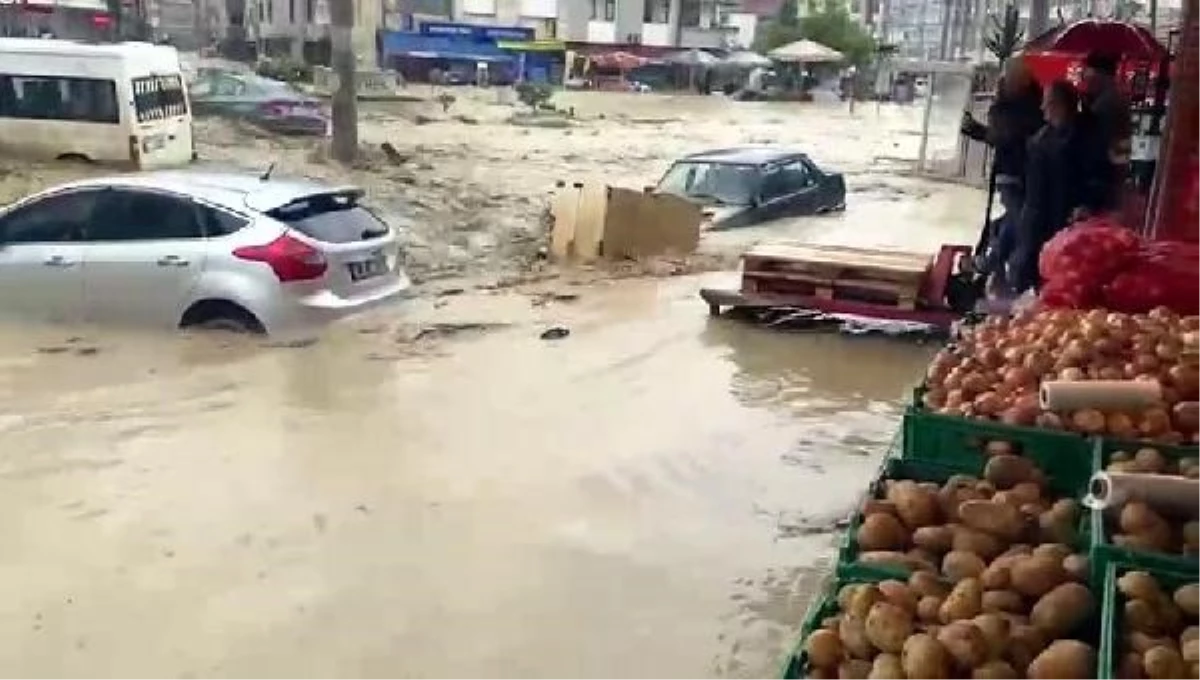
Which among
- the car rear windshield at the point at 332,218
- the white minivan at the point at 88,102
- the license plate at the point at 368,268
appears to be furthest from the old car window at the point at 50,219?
the white minivan at the point at 88,102

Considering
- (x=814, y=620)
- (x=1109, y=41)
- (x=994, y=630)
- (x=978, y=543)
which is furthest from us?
(x=1109, y=41)

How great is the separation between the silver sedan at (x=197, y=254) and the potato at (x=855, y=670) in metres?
7.31

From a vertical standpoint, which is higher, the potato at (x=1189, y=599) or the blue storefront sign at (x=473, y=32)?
the blue storefront sign at (x=473, y=32)

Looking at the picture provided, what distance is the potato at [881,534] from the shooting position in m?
3.89

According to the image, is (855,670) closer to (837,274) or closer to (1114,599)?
(1114,599)

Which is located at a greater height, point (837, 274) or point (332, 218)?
point (332, 218)

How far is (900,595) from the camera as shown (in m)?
3.43

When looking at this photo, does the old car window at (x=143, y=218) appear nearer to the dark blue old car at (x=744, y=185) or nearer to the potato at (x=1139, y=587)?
the potato at (x=1139, y=587)

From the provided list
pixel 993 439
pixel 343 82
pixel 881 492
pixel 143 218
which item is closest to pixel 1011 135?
pixel 993 439

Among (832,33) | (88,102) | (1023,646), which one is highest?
(832,33)

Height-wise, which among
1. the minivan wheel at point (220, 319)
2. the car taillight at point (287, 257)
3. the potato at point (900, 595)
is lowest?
the minivan wheel at point (220, 319)

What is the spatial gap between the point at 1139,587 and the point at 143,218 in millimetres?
8490

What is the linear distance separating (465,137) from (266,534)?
27.6m

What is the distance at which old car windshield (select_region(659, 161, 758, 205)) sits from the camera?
1878cm
